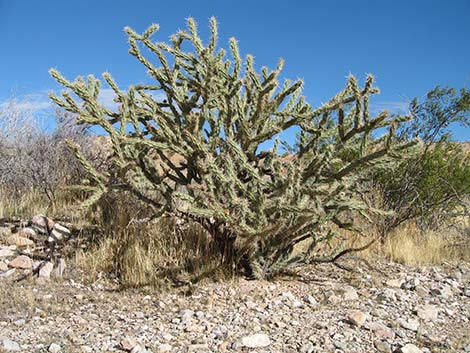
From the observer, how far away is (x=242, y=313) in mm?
4211

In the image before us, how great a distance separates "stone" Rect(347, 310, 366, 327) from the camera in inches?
157

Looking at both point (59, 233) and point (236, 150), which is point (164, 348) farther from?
point (59, 233)

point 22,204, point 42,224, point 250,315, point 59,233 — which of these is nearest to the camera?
point 250,315

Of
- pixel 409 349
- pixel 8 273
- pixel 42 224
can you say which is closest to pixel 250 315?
pixel 409 349

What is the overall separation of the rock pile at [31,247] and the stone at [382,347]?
10.3 feet

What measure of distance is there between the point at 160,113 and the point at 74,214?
7.20 ft

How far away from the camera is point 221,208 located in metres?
4.52

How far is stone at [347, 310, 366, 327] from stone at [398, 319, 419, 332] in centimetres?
30

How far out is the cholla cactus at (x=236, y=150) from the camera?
4.53m

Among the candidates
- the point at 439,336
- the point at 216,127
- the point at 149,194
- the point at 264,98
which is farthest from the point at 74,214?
the point at 439,336

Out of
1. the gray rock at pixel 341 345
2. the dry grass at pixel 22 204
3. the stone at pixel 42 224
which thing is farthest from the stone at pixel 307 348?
the dry grass at pixel 22 204

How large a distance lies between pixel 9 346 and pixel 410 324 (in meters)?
2.96

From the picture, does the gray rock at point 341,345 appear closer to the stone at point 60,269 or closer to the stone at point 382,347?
the stone at point 382,347

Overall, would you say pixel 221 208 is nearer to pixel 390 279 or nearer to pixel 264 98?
pixel 264 98
